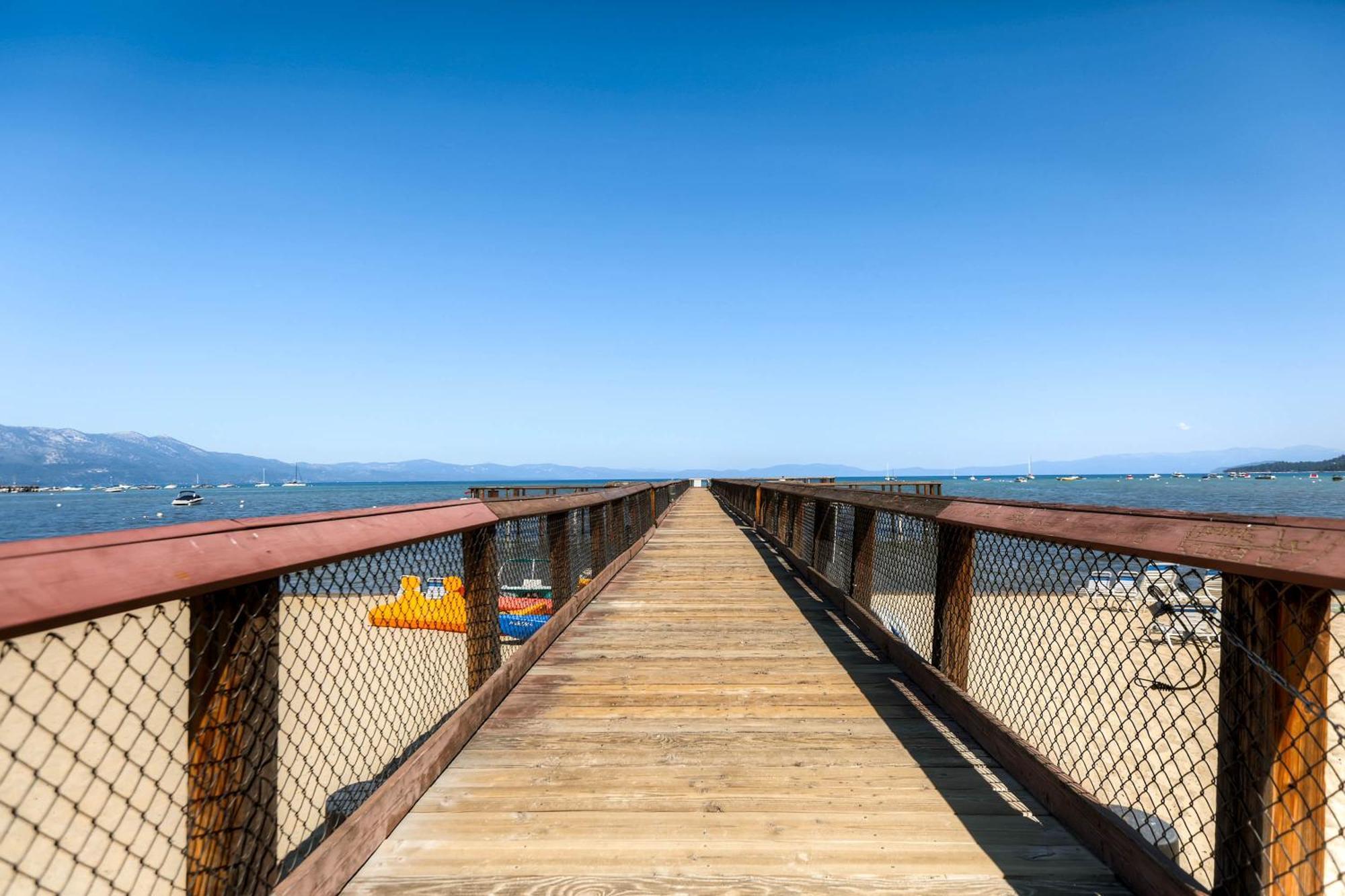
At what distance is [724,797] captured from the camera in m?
2.59

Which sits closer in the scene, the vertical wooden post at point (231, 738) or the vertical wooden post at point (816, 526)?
the vertical wooden post at point (231, 738)

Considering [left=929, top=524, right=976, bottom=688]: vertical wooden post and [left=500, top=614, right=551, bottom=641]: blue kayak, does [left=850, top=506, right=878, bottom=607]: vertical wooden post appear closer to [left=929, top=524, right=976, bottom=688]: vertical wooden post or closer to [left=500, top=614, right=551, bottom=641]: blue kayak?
[left=929, top=524, right=976, bottom=688]: vertical wooden post

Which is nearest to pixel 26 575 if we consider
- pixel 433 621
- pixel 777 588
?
pixel 777 588

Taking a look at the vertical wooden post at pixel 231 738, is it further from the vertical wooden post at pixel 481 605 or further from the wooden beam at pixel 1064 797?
the wooden beam at pixel 1064 797

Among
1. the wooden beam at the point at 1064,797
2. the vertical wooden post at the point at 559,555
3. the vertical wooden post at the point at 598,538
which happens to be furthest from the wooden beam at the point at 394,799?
the vertical wooden post at the point at 598,538

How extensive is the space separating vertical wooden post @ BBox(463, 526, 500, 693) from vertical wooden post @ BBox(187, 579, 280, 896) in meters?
1.39

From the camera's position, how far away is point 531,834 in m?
2.32

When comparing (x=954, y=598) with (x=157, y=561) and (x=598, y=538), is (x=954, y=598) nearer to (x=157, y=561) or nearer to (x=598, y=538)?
(x=157, y=561)

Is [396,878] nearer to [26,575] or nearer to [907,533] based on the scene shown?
[26,575]

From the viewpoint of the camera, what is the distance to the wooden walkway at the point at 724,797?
2.10 meters

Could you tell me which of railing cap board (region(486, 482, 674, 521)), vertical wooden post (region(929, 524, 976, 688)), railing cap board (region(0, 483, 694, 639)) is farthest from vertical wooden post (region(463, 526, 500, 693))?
vertical wooden post (region(929, 524, 976, 688))

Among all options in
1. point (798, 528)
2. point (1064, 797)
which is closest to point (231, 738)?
point (1064, 797)

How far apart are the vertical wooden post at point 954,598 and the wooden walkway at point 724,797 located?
0.92 ft

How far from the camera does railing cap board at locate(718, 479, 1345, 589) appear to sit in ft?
4.53
